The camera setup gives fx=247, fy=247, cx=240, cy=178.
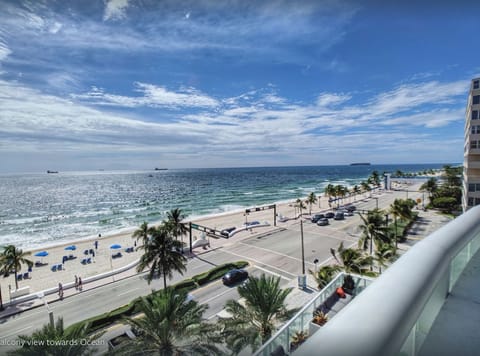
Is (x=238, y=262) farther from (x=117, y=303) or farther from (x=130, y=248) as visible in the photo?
(x=130, y=248)

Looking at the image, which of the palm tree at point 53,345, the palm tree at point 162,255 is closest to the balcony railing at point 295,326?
the palm tree at point 53,345

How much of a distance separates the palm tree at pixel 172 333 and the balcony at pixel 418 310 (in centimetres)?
1125

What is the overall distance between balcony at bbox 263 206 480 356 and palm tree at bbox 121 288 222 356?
443 inches

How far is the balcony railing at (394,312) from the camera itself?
4.08 feet

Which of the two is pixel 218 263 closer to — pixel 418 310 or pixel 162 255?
pixel 162 255

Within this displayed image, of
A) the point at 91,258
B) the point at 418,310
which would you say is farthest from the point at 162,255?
the point at 418,310

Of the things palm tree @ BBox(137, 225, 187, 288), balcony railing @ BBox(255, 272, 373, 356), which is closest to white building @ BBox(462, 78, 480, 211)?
balcony railing @ BBox(255, 272, 373, 356)

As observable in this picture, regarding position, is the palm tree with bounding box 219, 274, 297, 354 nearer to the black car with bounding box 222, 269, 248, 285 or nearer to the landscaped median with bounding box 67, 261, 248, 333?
the landscaped median with bounding box 67, 261, 248, 333

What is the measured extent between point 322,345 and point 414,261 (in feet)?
4.47

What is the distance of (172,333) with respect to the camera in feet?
39.4

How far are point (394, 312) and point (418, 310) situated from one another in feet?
1.20

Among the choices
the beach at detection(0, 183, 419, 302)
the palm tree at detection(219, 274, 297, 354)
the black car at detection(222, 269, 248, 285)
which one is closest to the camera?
the palm tree at detection(219, 274, 297, 354)

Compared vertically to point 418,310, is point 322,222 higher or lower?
lower

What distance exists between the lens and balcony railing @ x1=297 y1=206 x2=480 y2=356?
1242 millimetres
